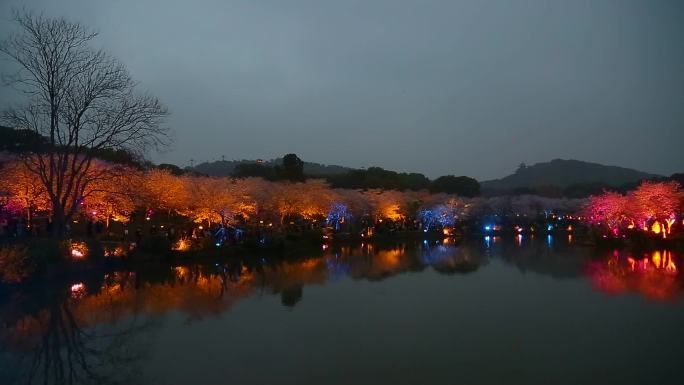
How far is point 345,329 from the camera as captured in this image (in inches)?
473

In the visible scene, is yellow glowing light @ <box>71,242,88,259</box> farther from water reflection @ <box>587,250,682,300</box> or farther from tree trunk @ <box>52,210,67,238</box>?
water reflection @ <box>587,250,682,300</box>

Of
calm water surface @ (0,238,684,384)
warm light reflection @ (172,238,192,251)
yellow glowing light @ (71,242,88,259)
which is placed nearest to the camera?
calm water surface @ (0,238,684,384)

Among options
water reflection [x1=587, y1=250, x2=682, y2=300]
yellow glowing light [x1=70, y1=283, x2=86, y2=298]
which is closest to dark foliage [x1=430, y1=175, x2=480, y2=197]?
water reflection [x1=587, y1=250, x2=682, y2=300]

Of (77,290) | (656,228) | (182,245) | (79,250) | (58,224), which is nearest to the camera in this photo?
(77,290)

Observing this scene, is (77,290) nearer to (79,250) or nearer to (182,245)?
(79,250)

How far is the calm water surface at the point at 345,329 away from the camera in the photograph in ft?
28.8

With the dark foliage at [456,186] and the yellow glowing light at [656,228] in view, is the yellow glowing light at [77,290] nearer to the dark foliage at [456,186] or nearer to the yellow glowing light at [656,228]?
the yellow glowing light at [656,228]

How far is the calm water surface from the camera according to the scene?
8.77m

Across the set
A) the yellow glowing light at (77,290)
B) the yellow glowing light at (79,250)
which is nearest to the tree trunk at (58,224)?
the yellow glowing light at (79,250)

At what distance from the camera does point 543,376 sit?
8.41m

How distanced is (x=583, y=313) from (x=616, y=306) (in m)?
1.58

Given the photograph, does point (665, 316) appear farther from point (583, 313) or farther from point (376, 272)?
point (376, 272)

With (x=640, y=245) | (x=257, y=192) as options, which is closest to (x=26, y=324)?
(x=257, y=192)

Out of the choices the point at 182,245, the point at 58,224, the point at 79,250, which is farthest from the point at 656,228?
the point at 58,224
